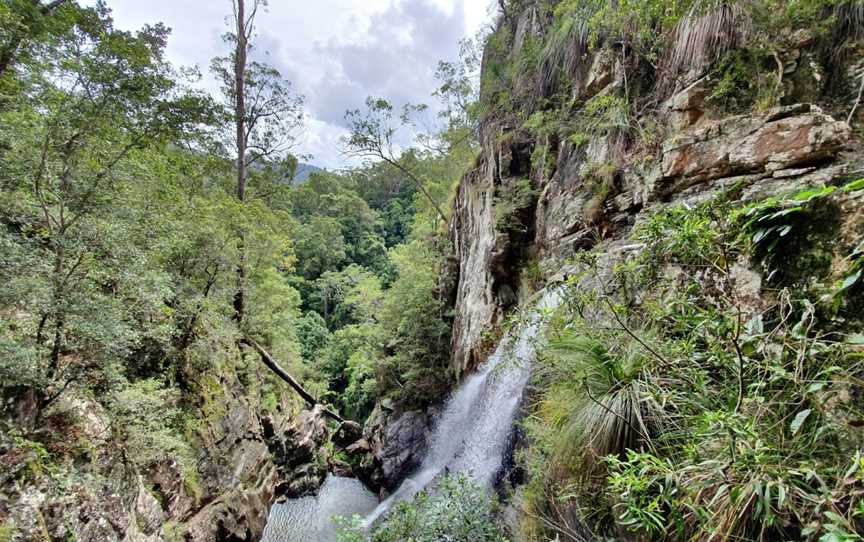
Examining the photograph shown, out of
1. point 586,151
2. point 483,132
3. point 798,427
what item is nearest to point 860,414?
point 798,427

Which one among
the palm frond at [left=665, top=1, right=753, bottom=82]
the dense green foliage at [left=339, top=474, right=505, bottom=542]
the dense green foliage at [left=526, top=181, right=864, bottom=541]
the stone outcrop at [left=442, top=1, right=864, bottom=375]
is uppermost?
the palm frond at [left=665, top=1, right=753, bottom=82]

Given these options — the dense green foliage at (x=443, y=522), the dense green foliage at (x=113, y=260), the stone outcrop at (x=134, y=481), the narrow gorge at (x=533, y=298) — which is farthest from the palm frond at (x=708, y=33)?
the stone outcrop at (x=134, y=481)

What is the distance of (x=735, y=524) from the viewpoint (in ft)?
4.42

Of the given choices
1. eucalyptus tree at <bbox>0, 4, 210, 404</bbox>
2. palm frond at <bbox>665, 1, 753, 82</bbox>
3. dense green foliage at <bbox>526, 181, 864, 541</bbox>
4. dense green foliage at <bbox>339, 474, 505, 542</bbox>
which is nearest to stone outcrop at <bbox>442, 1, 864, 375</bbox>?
palm frond at <bbox>665, 1, 753, 82</bbox>

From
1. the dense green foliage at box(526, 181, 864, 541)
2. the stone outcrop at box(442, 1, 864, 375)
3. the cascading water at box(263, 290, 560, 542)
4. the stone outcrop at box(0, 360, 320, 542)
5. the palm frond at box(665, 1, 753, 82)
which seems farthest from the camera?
the cascading water at box(263, 290, 560, 542)

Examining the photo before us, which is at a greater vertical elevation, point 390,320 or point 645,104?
point 645,104

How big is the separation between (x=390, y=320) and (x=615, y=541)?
999 cm

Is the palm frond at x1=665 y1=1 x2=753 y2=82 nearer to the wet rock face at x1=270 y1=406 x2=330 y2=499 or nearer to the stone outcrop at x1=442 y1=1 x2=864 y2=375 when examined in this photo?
the stone outcrop at x1=442 y1=1 x2=864 y2=375

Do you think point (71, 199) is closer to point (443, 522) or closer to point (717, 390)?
point (443, 522)

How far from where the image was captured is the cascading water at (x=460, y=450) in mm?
5516

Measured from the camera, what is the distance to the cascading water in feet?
18.1

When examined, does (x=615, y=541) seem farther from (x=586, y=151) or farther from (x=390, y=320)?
(x=390, y=320)

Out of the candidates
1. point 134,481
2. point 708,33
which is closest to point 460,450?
point 134,481

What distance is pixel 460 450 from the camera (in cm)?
740
